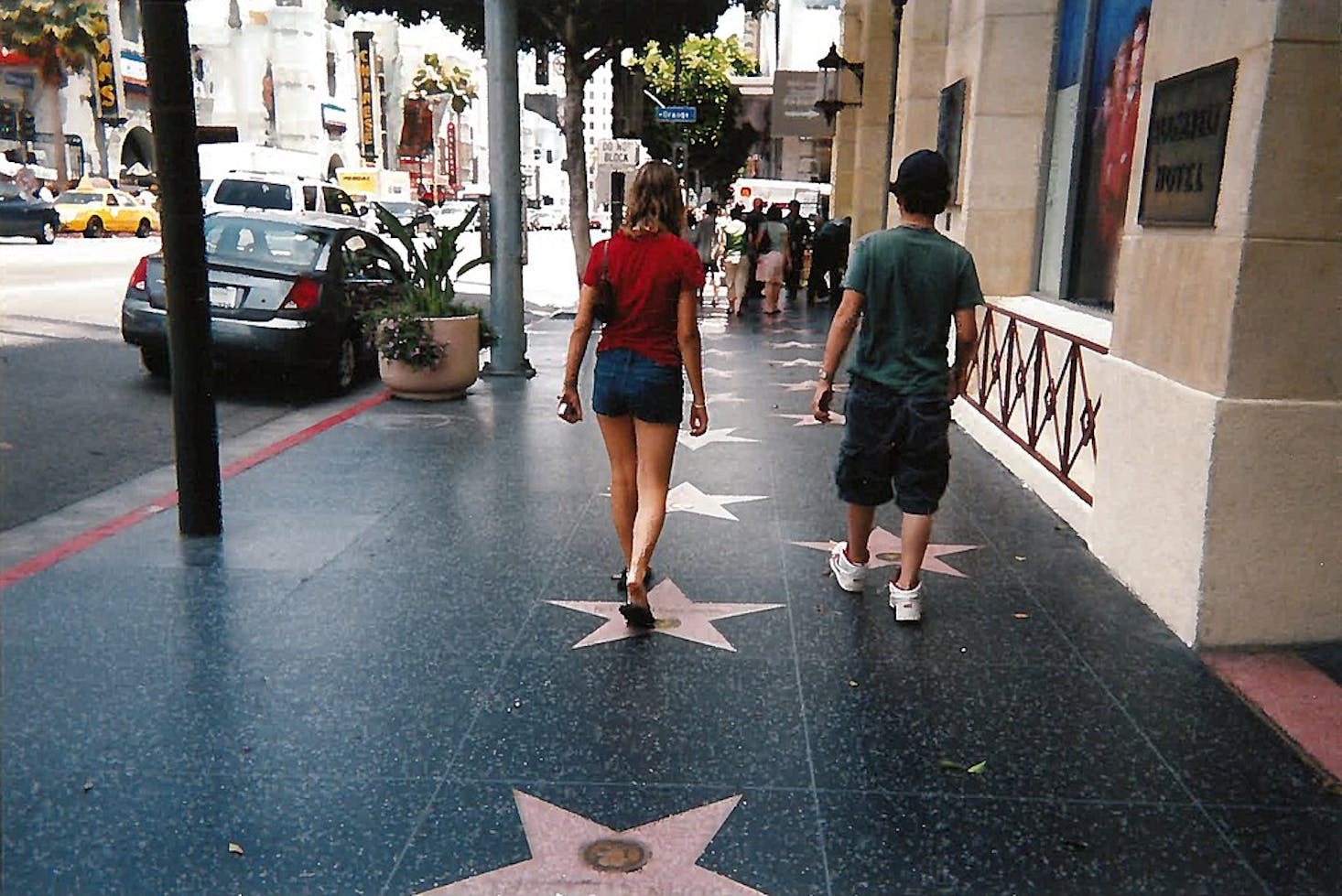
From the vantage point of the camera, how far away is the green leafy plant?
33.0 ft

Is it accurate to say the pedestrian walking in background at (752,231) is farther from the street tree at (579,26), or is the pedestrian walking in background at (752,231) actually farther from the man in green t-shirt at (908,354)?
the man in green t-shirt at (908,354)

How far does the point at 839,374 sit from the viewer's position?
1234cm

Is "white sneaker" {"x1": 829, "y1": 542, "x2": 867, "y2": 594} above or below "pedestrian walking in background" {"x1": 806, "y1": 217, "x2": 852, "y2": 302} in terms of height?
below

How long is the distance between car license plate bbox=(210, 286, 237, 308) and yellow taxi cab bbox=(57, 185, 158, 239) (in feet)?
102

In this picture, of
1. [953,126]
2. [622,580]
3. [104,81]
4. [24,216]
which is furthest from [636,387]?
[104,81]

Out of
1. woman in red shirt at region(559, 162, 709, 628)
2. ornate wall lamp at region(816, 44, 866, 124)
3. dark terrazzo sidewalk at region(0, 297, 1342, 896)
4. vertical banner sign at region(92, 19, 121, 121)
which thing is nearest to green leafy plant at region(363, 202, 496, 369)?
dark terrazzo sidewalk at region(0, 297, 1342, 896)

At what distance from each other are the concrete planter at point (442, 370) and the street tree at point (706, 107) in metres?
40.6

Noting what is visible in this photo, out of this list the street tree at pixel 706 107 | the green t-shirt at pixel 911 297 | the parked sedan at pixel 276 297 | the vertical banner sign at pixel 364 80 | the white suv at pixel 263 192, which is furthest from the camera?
the vertical banner sign at pixel 364 80

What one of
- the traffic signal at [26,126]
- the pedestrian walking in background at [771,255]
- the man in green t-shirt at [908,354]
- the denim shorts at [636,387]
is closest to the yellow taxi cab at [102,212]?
the traffic signal at [26,126]

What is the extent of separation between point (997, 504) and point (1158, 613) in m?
2.11

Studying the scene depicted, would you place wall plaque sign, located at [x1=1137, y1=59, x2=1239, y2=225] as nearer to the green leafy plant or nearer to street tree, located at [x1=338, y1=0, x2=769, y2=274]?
the green leafy plant

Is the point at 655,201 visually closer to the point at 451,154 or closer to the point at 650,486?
the point at 650,486

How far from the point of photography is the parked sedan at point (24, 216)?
3056 centimetres

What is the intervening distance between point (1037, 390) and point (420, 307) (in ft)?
18.2
